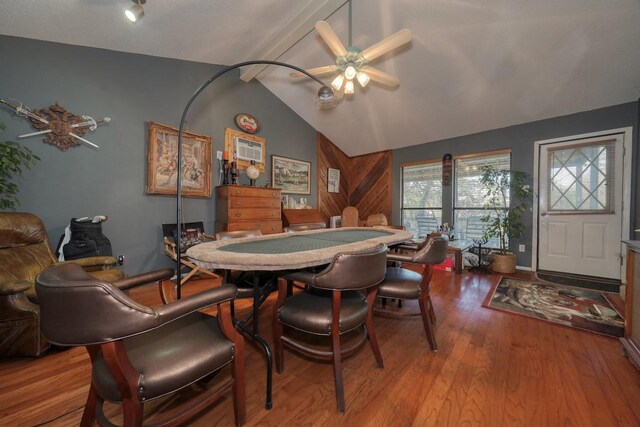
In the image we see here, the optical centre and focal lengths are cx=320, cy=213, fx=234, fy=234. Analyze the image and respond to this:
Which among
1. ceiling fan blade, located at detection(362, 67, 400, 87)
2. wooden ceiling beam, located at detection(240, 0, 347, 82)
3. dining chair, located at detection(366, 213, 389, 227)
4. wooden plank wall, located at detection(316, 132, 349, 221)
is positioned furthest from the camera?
wooden plank wall, located at detection(316, 132, 349, 221)

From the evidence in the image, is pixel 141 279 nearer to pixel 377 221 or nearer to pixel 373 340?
pixel 373 340

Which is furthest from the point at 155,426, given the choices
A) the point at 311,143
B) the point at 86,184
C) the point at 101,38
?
the point at 311,143

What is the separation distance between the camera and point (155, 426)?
0.82 meters

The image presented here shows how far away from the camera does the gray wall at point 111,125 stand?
243 cm

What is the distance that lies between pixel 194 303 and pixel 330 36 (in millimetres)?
2414

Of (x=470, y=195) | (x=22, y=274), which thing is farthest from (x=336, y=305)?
(x=470, y=195)

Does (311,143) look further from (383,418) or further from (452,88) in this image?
(383,418)

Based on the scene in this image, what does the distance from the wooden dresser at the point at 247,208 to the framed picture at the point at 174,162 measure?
336mm

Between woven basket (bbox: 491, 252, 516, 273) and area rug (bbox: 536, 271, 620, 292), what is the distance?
33 cm

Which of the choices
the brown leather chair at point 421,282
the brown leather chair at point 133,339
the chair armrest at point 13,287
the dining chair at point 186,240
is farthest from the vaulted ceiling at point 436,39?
the brown leather chair at point 133,339

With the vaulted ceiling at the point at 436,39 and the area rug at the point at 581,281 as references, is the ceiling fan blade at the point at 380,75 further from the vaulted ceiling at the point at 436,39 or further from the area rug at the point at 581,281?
the area rug at the point at 581,281

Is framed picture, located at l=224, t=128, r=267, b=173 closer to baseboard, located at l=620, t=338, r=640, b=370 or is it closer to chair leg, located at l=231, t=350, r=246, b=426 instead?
chair leg, located at l=231, t=350, r=246, b=426

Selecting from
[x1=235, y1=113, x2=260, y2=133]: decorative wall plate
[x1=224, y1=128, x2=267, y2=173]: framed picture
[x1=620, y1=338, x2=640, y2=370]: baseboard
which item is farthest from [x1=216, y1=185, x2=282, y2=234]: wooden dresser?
[x1=620, y1=338, x2=640, y2=370]: baseboard

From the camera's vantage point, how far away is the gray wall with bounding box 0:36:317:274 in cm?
243
